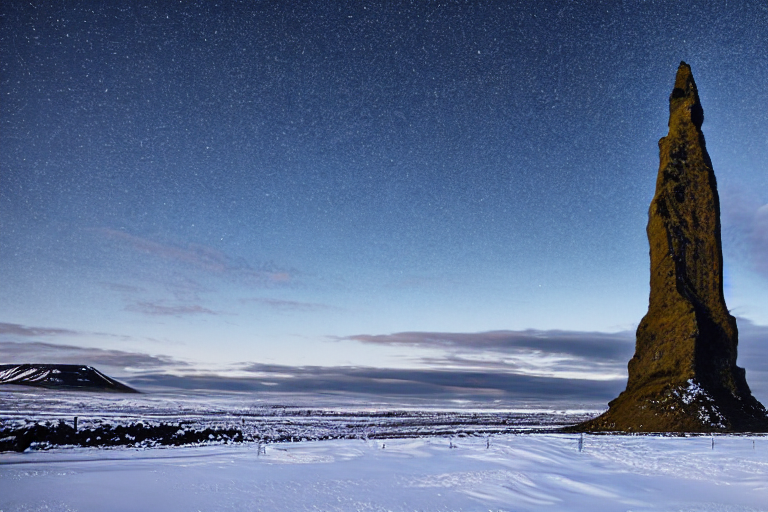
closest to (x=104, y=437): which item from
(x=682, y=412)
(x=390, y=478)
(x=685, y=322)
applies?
(x=390, y=478)

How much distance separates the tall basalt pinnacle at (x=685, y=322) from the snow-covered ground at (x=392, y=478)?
385 inches

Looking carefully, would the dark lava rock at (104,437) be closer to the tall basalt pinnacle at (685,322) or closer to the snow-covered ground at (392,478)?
the snow-covered ground at (392,478)

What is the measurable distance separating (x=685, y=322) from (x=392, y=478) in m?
25.0

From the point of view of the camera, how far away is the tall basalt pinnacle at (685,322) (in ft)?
103

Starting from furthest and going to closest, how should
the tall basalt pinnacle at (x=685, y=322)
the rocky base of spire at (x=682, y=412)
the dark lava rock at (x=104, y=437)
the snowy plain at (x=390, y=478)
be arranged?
the tall basalt pinnacle at (x=685, y=322), the rocky base of spire at (x=682, y=412), the dark lava rock at (x=104, y=437), the snowy plain at (x=390, y=478)

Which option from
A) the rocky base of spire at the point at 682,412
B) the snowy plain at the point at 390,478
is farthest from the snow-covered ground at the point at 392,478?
the rocky base of spire at the point at 682,412

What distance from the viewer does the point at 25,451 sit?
19812 millimetres

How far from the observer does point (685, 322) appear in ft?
108

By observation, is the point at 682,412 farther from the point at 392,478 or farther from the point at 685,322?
the point at 392,478

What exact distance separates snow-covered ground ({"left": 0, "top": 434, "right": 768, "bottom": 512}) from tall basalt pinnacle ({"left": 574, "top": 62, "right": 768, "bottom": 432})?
32.1 ft

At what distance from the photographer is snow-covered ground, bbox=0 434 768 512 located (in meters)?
10.6

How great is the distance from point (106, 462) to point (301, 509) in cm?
958

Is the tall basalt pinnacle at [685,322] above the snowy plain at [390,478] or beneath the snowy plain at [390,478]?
above

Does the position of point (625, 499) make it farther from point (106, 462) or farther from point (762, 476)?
point (106, 462)
